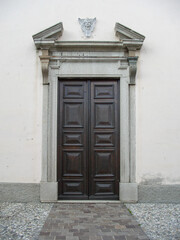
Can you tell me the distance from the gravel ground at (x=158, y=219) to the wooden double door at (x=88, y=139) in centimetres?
73

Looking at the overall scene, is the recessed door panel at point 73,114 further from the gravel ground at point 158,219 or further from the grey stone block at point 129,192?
→ the gravel ground at point 158,219

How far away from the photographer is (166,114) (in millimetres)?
5129

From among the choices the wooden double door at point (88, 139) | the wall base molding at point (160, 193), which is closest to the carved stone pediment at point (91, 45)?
the wooden double door at point (88, 139)

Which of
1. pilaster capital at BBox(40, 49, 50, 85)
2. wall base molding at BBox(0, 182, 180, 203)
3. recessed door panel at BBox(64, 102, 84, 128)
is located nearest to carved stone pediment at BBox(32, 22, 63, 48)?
pilaster capital at BBox(40, 49, 50, 85)

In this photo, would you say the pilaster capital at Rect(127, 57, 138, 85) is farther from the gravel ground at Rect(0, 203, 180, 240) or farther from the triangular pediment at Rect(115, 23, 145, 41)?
the gravel ground at Rect(0, 203, 180, 240)

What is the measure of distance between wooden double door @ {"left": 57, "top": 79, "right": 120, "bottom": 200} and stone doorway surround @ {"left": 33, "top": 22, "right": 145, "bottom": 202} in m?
0.15

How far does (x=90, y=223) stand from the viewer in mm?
3908

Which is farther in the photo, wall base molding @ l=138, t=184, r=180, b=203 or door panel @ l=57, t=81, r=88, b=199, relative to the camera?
door panel @ l=57, t=81, r=88, b=199

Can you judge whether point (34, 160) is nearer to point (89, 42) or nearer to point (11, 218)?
point (11, 218)

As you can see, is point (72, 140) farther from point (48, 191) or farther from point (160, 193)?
point (160, 193)

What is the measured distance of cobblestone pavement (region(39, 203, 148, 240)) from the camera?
3.44 meters

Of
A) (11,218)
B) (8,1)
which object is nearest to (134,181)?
(11,218)

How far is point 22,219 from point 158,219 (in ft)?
7.67

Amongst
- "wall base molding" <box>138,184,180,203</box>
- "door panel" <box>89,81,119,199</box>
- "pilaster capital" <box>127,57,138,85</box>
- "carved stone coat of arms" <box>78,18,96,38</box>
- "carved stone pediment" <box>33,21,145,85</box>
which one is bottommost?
"wall base molding" <box>138,184,180,203</box>
